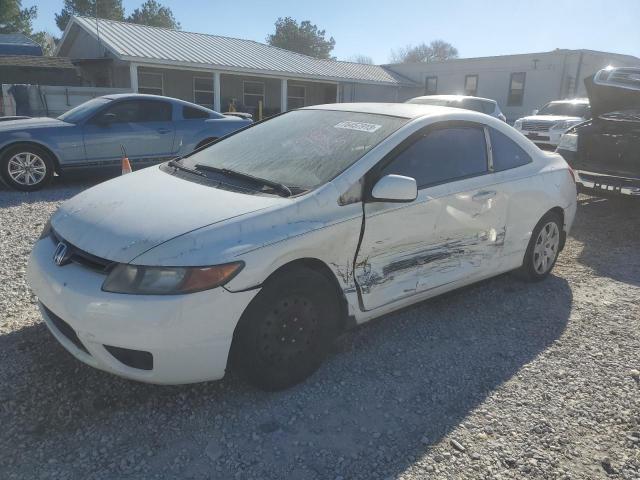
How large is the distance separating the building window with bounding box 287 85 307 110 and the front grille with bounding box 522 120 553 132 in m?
11.9

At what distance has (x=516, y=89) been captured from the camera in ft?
85.3

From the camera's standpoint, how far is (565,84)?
24.2m

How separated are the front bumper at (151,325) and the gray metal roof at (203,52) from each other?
629 inches

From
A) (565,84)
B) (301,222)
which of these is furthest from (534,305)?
(565,84)

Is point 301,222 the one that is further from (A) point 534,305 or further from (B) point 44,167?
(B) point 44,167

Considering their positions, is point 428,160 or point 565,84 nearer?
point 428,160

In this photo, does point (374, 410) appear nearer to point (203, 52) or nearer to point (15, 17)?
point (203, 52)

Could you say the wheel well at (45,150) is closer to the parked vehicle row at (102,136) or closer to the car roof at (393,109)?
the parked vehicle row at (102,136)

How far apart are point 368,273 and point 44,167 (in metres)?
6.42

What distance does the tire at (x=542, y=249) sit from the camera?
4.47m

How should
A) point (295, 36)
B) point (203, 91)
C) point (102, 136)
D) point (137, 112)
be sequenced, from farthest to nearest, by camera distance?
1. point (295, 36)
2. point (203, 91)
3. point (137, 112)
4. point (102, 136)

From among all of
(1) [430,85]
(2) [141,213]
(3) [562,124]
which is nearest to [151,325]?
(2) [141,213]

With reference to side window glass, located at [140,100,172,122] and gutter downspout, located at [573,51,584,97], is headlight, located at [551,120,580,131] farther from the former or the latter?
side window glass, located at [140,100,172,122]

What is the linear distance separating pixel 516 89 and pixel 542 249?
2404cm
